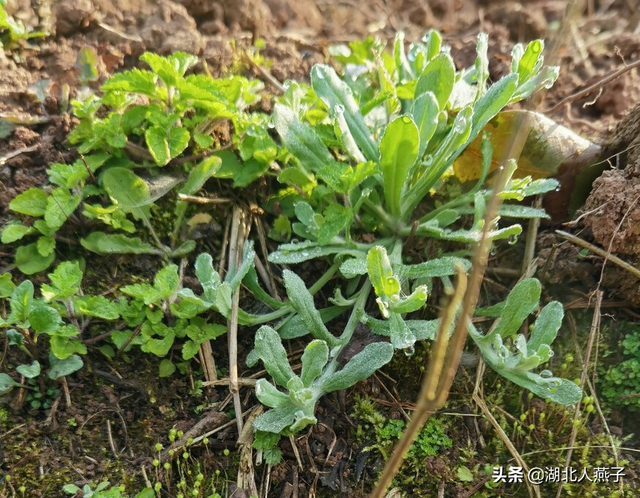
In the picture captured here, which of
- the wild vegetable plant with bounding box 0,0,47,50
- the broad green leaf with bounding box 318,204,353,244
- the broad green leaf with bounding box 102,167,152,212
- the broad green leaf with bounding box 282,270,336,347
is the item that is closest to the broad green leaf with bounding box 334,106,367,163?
the broad green leaf with bounding box 318,204,353,244

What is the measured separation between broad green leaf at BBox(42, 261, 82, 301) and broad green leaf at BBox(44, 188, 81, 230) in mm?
199

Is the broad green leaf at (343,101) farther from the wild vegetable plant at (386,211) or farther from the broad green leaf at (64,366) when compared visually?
the broad green leaf at (64,366)

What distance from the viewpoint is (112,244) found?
6.73 ft

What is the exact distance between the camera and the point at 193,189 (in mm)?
2117

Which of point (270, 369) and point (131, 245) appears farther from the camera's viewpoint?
point (131, 245)

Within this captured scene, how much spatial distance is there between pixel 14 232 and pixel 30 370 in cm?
54

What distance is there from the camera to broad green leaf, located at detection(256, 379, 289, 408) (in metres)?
1.64

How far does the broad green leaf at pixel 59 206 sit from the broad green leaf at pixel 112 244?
0.10 m

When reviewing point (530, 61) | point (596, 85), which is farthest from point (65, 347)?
point (596, 85)

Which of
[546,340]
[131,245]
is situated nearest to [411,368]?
[546,340]

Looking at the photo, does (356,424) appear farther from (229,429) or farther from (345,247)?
(345,247)

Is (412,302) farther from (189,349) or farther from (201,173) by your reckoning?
(201,173)

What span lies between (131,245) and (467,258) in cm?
123

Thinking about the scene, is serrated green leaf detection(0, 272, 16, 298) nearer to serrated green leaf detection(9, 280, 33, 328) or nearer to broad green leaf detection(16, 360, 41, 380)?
serrated green leaf detection(9, 280, 33, 328)
